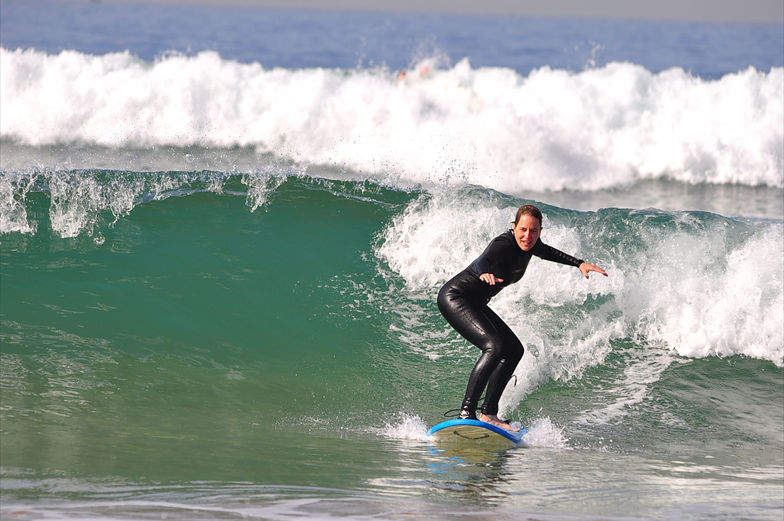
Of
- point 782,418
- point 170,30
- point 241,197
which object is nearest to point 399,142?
point 241,197

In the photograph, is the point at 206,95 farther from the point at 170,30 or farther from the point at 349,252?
the point at 170,30

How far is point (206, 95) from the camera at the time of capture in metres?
17.5

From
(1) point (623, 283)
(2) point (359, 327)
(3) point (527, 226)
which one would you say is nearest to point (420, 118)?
(1) point (623, 283)

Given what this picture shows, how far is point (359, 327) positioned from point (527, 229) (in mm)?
2847

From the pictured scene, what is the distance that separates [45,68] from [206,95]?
11.1ft

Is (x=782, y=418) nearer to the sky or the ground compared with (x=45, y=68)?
nearer to the ground

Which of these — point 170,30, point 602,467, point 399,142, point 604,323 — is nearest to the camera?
point 602,467

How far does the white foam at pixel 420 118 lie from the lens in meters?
15.7

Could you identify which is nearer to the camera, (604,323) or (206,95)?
(604,323)

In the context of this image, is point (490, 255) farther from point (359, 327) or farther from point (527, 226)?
point (359, 327)

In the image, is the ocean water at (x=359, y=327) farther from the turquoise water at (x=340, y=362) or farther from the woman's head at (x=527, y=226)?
the woman's head at (x=527, y=226)

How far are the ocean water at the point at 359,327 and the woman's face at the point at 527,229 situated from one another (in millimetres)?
1024

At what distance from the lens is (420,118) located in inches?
698

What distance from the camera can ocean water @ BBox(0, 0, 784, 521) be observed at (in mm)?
4449
